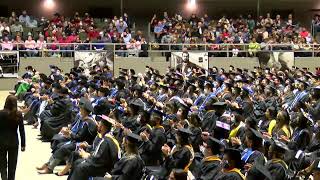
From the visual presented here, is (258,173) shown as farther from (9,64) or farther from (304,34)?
(304,34)

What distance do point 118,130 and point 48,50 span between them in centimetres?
1732

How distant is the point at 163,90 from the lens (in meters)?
15.9

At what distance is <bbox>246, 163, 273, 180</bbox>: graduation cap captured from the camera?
22.4 feet

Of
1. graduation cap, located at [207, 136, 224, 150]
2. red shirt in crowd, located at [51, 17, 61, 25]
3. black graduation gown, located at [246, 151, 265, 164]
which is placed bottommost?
black graduation gown, located at [246, 151, 265, 164]

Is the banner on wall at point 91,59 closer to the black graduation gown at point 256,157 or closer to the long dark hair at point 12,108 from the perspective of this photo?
the long dark hair at point 12,108

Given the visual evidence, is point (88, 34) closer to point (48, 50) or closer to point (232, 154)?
point (48, 50)

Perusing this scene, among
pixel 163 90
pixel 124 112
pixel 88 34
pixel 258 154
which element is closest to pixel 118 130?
pixel 124 112

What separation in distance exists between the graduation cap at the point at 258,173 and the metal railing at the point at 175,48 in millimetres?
20234

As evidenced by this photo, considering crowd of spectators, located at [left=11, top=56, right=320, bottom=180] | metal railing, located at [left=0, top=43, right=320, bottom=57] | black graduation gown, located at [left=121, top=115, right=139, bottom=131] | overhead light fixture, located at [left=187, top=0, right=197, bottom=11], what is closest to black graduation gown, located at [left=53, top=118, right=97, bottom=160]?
crowd of spectators, located at [left=11, top=56, right=320, bottom=180]

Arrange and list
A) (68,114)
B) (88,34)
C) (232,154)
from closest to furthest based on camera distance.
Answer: (232,154)
(68,114)
(88,34)

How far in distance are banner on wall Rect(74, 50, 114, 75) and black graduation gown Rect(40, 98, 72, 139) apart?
11.7 m

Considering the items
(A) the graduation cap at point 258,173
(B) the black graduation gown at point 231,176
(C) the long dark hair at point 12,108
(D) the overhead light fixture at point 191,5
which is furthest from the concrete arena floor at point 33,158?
(D) the overhead light fixture at point 191,5

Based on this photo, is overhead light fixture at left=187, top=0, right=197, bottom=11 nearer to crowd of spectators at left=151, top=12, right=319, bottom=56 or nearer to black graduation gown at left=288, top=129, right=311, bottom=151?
crowd of spectators at left=151, top=12, right=319, bottom=56

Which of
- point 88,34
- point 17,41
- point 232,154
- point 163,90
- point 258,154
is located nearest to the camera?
point 232,154
